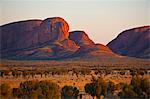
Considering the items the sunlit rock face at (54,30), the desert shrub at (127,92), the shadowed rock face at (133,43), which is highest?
the sunlit rock face at (54,30)

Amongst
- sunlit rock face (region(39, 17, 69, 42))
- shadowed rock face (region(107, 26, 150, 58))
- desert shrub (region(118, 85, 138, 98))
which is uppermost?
sunlit rock face (region(39, 17, 69, 42))

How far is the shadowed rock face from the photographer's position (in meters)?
6.52

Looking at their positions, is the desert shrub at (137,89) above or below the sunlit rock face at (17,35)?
below

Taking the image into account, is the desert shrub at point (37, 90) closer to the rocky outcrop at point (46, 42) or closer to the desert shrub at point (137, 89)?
the rocky outcrop at point (46, 42)

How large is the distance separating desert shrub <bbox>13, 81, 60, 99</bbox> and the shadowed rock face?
4.04 feet

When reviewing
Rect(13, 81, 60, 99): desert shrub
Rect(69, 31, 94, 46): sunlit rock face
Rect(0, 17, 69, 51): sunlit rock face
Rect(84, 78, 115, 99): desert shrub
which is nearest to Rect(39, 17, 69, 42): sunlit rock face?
Rect(0, 17, 69, 51): sunlit rock face

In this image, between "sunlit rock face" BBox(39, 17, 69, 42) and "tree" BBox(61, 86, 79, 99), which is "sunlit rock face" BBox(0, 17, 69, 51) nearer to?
"sunlit rock face" BBox(39, 17, 69, 42)

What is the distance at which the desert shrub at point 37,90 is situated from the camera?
651cm

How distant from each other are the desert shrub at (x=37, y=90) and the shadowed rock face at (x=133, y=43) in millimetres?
1231

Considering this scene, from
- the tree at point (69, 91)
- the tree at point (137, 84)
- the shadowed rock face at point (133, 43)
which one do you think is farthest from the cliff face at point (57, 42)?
the tree at point (69, 91)

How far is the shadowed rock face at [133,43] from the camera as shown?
6.52 m

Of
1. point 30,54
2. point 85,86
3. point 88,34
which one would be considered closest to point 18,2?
point 30,54

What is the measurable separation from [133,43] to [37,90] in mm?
1862

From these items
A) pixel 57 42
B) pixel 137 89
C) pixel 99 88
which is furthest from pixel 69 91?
pixel 137 89
